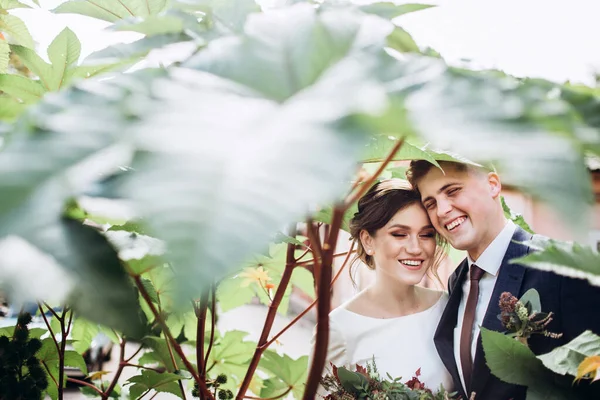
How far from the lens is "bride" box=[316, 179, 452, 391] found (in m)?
1.10

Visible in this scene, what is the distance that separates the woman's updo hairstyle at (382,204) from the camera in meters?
1.10

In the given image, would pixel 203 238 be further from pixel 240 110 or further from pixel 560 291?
pixel 560 291

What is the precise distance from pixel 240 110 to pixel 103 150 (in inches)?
2.1

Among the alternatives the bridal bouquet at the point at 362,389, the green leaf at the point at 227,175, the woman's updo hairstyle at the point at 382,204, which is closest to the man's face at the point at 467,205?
the woman's updo hairstyle at the point at 382,204

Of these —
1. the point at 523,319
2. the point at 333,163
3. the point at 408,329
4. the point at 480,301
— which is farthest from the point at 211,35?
the point at 408,329

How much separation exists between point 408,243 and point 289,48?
3.08ft

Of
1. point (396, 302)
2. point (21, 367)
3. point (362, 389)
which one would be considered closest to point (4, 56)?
point (21, 367)

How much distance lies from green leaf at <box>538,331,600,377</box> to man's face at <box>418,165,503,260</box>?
1.55 ft

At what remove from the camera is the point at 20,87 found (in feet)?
1.77

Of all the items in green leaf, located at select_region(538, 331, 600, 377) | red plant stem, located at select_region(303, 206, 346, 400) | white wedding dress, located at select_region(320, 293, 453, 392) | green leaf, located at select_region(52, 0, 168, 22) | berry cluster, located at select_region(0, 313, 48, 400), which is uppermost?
green leaf, located at select_region(52, 0, 168, 22)

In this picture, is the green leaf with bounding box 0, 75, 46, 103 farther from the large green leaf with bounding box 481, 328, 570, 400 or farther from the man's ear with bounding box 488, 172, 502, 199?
the man's ear with bounding box 488, 172, 502, 199

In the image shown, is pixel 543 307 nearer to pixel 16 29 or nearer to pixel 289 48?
pixel 289 48

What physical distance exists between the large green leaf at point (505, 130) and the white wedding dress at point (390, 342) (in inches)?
35.4

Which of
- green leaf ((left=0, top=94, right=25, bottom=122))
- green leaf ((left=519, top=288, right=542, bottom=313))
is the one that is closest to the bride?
green leaf ((left=519, top=288, right=542, bottom=313))
